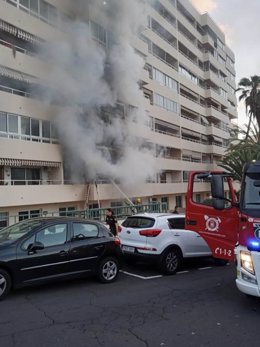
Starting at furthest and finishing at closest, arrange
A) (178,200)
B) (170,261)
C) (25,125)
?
(178,200) → (25,125) → (170,261)

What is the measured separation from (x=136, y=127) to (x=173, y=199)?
12.4 m

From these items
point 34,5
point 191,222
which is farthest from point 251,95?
point 191,222

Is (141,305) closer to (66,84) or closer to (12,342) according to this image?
(12,342)

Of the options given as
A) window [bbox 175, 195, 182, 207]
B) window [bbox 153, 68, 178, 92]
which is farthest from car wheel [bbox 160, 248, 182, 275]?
window [bbox 175, 195, 182, 207]

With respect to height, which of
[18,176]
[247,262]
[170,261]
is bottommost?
[170,261]

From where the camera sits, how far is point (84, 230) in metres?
8.27

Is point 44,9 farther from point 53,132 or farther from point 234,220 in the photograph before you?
point 234,220

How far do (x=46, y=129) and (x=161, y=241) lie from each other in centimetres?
1662

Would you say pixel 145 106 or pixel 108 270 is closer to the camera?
pixel 108 270

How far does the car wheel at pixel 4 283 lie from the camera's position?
6820 millimetres

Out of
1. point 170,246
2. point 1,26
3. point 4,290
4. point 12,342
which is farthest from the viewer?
point 1,26

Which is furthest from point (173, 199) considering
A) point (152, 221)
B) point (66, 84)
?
point (152, 221)

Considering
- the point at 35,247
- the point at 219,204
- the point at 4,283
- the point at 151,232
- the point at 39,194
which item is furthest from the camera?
the point at 39,194

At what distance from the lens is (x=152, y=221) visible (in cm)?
959
